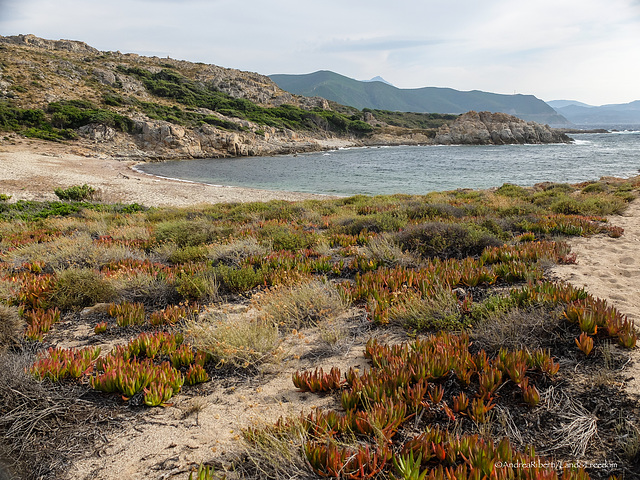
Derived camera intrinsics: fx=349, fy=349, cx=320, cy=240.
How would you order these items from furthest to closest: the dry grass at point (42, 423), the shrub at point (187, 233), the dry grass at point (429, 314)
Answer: the shrub at point (187, 233), the dry grass at point (429, 314), the dry grass at point (42, 423)

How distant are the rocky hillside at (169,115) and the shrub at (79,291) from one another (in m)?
53.6

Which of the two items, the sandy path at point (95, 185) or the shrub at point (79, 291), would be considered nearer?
the shrub at point (79, 291)

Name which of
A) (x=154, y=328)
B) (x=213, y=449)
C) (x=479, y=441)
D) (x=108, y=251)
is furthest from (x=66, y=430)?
(x=108, y=251)

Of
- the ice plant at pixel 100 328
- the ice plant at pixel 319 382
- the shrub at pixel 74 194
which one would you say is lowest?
the ice plant at pixel 100 328

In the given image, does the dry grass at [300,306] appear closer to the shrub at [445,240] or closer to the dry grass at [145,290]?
the dry grass at [145,290]

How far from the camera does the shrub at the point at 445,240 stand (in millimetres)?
7375

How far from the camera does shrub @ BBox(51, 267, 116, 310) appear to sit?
5613 mm

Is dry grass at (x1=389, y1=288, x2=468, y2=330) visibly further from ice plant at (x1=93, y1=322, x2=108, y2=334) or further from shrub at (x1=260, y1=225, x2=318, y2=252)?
shrub at (x1=260, y1=225, x2=318, y2=252)

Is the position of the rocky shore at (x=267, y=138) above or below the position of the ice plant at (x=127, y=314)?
above

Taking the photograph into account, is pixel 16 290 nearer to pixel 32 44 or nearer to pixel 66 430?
pixel 66 430

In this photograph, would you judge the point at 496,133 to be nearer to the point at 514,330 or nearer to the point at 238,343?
the point at 514,330

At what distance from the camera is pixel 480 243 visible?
7.62 metres

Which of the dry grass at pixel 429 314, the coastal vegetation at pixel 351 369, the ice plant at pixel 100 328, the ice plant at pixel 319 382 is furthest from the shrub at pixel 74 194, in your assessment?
the ice plant at pixel 319 382

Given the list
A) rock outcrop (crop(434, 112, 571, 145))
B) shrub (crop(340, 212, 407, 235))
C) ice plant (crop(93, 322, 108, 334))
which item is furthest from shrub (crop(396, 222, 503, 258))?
rock outcrop (crop(434, 112, 571, 145))
